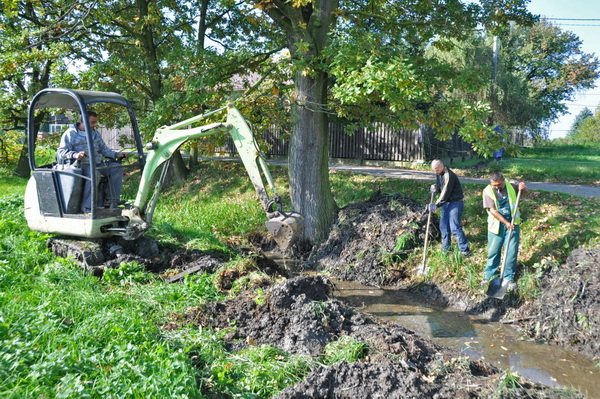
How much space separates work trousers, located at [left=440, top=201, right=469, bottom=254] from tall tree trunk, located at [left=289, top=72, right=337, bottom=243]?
280 centimetres

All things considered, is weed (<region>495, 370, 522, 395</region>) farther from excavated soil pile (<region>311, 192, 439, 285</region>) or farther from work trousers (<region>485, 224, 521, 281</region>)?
excavated soil pile (<region>311, 192, 439, 285</region>)

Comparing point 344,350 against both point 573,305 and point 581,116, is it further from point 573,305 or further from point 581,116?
point 581,116

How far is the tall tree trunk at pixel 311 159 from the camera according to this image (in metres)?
10.7

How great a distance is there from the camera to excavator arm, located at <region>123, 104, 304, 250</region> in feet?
22.9

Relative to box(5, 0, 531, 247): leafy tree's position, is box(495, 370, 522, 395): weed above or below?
below

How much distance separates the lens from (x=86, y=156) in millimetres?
8125

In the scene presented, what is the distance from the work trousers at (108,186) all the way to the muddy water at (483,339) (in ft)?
13.9

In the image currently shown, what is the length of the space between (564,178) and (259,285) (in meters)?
10.4

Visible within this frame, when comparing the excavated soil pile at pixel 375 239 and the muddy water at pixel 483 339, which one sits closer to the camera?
the muddy water at pixel 483 339

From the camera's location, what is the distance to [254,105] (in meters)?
11.2

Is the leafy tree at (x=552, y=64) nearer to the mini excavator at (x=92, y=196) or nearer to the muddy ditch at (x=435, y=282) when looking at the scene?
the muddy ditch at (x=435, y=282)

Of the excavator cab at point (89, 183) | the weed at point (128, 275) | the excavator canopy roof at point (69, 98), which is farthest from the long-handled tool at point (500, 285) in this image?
the excavator canopy roof at point (69, 98)

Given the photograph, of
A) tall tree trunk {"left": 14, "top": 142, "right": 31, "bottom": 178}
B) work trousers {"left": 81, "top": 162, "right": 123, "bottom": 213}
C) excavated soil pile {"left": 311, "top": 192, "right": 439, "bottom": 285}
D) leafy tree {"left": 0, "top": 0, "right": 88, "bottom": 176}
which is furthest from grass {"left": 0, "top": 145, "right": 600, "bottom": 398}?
tall tree trunk {"left": 14, "top": 142, "right": 31, "bottom": 178}

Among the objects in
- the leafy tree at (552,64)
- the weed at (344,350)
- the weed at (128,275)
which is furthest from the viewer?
the leafy tree at (552,64)
